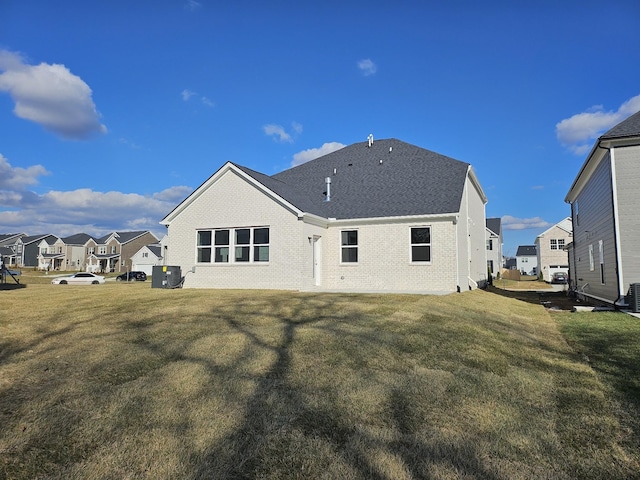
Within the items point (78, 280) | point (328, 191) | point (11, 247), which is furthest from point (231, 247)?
point (11, 247)

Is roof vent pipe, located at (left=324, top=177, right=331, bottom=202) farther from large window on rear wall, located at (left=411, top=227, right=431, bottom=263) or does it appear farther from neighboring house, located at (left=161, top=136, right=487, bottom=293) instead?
large window on rear wall, located at (left=411, top=227, right=431, bottom=263)

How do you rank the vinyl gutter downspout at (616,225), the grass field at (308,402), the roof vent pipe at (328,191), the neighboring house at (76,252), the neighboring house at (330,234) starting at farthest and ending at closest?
the neighboring house at (76,252)
the roof vent pipe at (328,191)
the neighboring house at (330,234)
the vinyl gutter downspout at (616,225)
the grass field at (308,402)

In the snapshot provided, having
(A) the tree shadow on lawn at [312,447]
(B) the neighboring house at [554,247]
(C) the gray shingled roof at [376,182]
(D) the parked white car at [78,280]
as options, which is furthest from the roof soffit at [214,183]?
(B) the neighboring house at [554,247]

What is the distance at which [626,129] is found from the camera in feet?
40.4

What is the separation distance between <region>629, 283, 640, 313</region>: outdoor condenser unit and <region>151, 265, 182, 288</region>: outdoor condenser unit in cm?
1697

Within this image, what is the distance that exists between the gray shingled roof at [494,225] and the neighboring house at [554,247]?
5782 millimetres

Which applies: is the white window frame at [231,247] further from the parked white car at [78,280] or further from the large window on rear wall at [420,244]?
the parked white car at [78,280]

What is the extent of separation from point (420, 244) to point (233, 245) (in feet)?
26.6

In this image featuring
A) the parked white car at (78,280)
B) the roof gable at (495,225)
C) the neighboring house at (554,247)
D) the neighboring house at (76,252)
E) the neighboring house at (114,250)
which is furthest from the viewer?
the neighboring house at (76,252)

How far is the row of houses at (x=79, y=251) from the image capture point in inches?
2995

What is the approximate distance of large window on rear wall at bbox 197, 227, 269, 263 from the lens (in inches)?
655

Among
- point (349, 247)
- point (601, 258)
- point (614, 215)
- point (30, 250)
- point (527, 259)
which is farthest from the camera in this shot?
point (30, 250)

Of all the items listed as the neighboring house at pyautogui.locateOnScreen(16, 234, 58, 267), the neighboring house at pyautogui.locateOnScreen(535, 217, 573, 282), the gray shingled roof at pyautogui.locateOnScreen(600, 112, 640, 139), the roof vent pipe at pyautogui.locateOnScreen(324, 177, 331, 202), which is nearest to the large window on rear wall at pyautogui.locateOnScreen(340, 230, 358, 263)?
the roof vent pipe at pyautogui.locateOnScreen(324, 177, 331, 202)

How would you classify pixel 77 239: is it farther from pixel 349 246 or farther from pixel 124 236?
pixel 349 246
